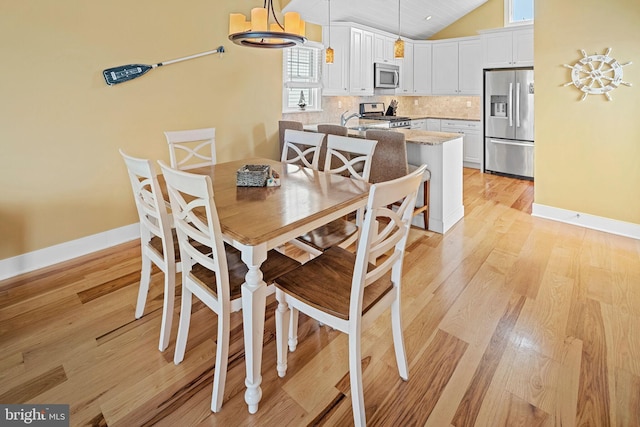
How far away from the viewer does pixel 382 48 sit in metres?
6.37

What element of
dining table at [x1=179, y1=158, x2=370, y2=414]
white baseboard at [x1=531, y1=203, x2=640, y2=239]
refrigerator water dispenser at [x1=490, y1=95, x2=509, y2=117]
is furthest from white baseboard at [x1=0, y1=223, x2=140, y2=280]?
refrigerator water dispenser at [x1=490, y1=95, x2=509, y2=117]

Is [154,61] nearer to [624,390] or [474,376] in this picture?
[474,376]

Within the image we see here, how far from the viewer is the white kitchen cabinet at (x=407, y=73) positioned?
693 centimetres

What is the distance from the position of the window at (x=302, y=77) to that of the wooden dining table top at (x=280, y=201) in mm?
2837

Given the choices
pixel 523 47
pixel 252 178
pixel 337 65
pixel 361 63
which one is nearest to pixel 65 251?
pixel 252 178

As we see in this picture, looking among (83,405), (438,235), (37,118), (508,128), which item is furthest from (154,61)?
(508,128)

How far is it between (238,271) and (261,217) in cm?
31

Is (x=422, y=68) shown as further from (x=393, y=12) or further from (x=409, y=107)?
(x=393, y=12)

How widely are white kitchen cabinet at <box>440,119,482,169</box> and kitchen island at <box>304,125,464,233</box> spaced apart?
9.08 feet

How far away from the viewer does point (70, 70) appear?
2.96 metres

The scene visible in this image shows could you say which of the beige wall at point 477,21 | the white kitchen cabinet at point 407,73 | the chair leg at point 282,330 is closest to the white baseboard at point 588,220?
the chair leg at point 282,330

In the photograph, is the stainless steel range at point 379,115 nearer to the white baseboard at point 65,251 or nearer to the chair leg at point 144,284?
the white baseboard at point 65,251

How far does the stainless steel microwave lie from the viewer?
6.29 metres

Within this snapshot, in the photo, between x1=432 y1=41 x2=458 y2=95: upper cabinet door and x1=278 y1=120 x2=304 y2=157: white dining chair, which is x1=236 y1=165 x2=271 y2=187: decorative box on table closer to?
x1=278 y1=120 x2=304 y2=157: white dining chair
